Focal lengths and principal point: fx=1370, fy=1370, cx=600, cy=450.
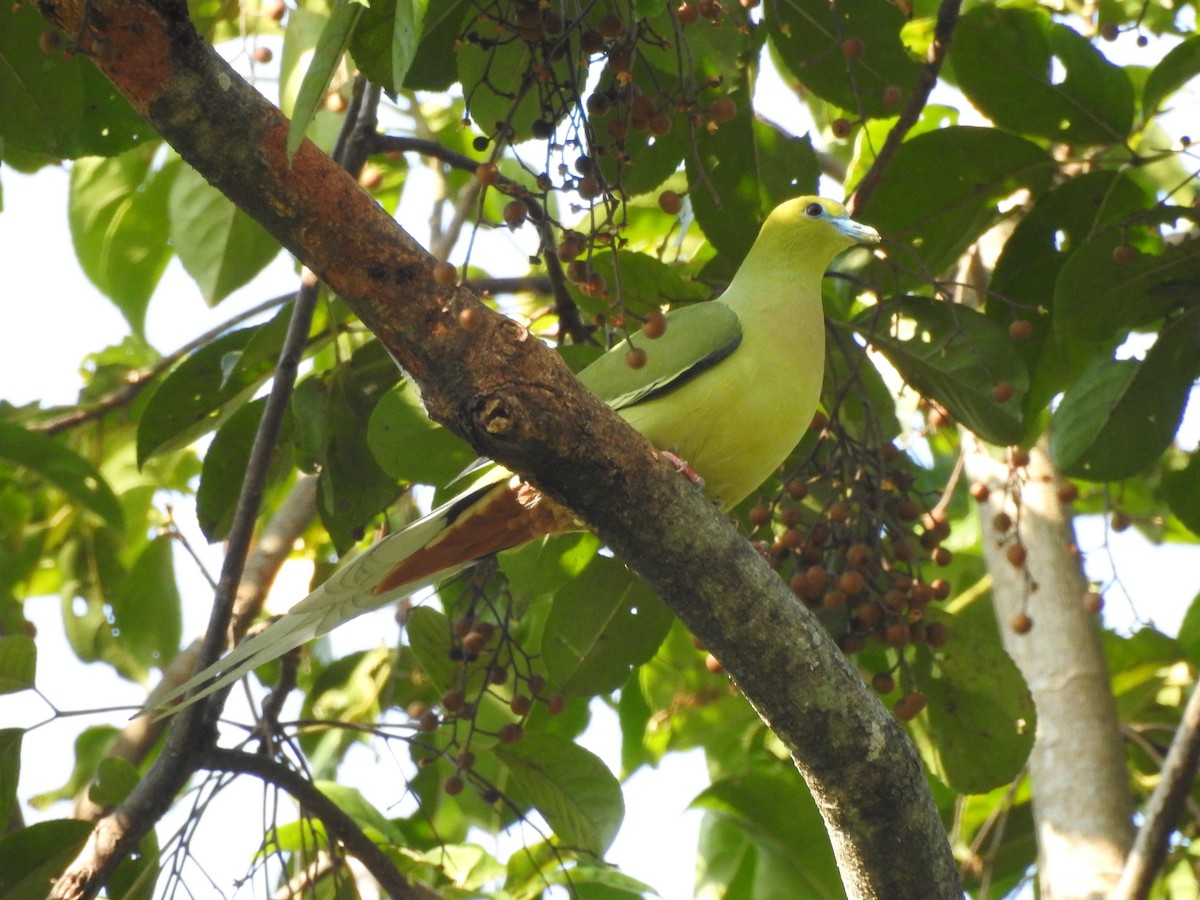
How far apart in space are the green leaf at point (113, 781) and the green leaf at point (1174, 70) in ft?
8.60

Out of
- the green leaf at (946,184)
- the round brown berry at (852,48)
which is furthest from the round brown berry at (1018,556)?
the round brown berry at (852,48)

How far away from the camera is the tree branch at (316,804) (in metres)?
2.79

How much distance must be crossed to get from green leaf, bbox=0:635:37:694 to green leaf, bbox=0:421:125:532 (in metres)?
0.63

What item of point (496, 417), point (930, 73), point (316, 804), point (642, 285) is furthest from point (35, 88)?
point (930, 73)

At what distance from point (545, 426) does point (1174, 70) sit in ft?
5.92

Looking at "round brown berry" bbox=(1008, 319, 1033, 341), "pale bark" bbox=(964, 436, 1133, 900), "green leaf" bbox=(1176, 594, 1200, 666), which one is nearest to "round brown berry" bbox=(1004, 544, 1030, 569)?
"pale bark" bbox=(964, 436, 1133, 900)

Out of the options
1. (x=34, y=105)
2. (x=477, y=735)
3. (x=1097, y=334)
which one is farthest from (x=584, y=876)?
Result: (x=34, y=105)

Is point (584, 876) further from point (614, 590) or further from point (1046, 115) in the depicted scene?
point (1046, 115)

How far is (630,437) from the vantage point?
2004 mm

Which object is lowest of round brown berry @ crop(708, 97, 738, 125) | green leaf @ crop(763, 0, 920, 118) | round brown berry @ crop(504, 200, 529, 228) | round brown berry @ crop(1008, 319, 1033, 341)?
round brown berry @ crop(504, 200, 529, 228)

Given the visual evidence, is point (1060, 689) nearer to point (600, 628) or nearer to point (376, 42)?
point (600, 628)

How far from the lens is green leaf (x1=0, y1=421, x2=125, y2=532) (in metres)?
3.26

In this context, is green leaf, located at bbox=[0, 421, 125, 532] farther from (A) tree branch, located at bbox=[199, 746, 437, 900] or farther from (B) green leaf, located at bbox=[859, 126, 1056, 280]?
(B) green leaf, located at bbox=[859, 126, 1056, 280]

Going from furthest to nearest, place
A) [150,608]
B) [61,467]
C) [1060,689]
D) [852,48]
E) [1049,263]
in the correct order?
[150,608], [1060,689], [61,467], [1049,263], [852,48]
